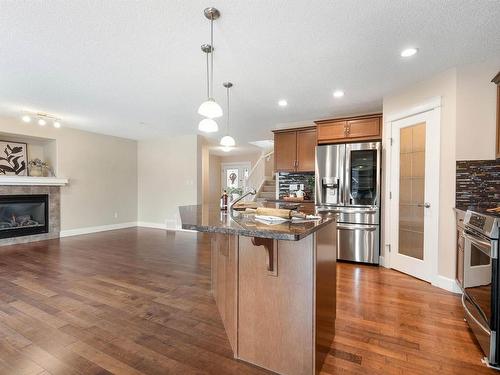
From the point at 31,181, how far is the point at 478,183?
7421mm

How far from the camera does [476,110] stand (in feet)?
9.25

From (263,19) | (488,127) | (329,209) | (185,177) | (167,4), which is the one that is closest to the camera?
(167,4)

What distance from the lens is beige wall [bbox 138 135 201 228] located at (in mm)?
6758

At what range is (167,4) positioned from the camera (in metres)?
1.93

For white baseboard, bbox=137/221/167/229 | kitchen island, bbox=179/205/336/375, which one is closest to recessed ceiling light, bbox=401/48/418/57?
kitchen island, bbox=179/205/336/375

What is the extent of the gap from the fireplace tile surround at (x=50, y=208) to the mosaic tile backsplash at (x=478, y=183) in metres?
7.28

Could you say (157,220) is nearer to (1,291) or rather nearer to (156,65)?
(1,291)

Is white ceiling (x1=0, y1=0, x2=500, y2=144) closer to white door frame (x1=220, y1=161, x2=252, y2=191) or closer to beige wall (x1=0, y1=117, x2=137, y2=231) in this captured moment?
beige wall (x1=0, y1=117, x2=137, y2=231)

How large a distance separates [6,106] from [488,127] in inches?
272

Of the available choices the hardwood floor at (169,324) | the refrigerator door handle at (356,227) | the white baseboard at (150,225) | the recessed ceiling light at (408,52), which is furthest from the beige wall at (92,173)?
the recessed ceiling light at (408,52)

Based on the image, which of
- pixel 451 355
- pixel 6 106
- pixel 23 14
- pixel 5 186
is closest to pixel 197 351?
pixel 451 355

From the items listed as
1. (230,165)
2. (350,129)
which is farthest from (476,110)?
(230,165)

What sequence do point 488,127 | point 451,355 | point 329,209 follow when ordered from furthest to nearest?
point 329,209, point 488,127, point 451,355

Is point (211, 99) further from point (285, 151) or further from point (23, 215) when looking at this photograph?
point (23, 215)
